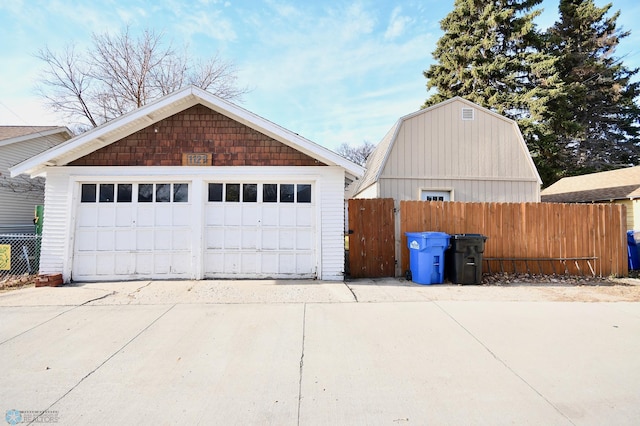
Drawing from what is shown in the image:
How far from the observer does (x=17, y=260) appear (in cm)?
950

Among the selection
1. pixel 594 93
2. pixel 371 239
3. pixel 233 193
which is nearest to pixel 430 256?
pixel 371 239

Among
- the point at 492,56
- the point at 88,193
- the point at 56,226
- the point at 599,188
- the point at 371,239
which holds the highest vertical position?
the point at 492,56

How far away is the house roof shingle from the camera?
1521 cm

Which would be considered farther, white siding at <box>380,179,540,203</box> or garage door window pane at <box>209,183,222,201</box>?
white siding at <box>380,179,540,203</box>

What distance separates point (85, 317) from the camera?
4801 mm

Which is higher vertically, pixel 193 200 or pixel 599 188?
pixel 599 188

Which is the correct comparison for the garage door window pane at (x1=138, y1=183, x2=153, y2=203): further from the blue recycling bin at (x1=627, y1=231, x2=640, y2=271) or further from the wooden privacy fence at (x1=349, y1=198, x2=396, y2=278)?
the blue recycling bin at (x1=627, y1=231, x2=640, y2=271)

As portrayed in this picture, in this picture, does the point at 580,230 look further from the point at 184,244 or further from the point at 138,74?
the point at 138,74

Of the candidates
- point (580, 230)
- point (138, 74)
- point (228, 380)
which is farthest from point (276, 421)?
point (138, 74)

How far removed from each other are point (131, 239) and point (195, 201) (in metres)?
1.69

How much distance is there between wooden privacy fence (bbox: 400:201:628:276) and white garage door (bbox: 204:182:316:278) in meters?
2.53

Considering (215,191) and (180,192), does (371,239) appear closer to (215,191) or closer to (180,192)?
(215,191)

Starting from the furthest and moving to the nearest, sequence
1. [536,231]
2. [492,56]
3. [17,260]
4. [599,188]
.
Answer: [492,56] < [599,188] < [17,260] < [536,231]

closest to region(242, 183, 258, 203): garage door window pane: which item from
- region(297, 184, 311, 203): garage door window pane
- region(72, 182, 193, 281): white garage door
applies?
region(297, 184, 311, 203): garage door window pane
